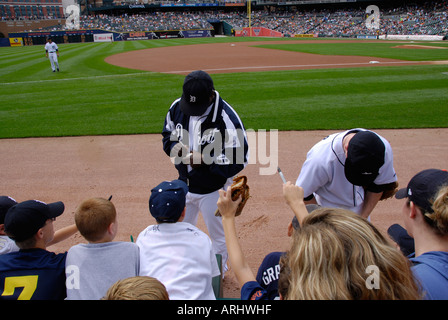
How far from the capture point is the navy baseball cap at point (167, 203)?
8.57ft

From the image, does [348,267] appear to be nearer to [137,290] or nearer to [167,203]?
[137,290]

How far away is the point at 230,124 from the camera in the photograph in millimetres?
3590

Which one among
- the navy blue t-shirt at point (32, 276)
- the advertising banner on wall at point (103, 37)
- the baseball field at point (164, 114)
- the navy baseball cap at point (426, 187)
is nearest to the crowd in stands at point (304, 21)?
the advertising banner on wall at point (103, 37)

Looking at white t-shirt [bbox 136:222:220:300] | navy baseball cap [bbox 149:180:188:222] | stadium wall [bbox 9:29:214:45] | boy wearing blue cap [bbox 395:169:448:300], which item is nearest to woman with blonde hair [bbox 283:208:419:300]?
boy wearing blue cap [bbox 395:169:448:300]

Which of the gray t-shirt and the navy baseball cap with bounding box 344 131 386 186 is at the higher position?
the navy baseball cap with bounding box 344 131 386 186

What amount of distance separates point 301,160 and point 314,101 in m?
4.78

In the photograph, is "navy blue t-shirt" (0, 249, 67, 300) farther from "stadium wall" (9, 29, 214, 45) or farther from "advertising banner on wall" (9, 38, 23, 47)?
"advertising banner on wall" (9, 38, 23, 47)

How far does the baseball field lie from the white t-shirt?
147 cm

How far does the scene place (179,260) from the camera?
2.35 meters

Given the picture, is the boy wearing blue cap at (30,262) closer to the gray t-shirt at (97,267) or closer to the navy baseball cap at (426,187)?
the gray t-shirt at (97,267)

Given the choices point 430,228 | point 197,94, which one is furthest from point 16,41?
point 430,228

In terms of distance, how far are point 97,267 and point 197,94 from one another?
6.32 feet

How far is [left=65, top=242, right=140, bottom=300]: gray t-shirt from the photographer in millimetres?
2283
